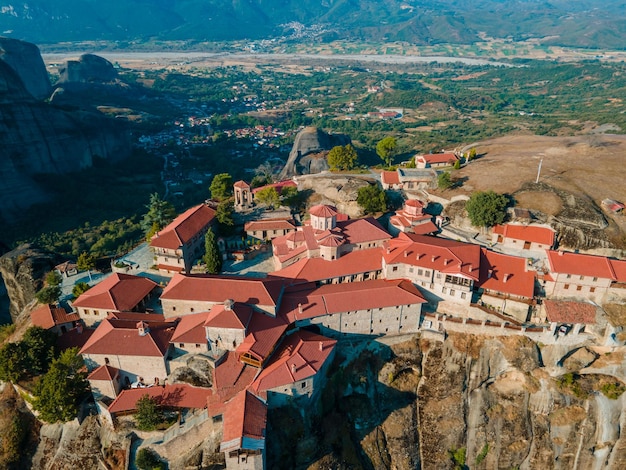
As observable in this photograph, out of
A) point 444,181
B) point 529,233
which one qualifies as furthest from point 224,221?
point 529,233

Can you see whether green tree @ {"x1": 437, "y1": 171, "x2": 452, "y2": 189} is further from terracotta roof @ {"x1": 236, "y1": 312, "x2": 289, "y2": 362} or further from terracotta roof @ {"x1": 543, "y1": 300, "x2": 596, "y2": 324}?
terracotta roof @ {"x1": 236, "y1": 312, "x2": 289, "y2": 362}

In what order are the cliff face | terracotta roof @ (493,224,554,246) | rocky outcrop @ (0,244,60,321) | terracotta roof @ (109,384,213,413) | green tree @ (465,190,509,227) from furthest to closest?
the cliff face, rocky outcrop @ (0,244,60,321), green tree @ (465,190,509,227), terracotta roof @ (493,224,554,246), terracotta roof @ (109,384,213,413)

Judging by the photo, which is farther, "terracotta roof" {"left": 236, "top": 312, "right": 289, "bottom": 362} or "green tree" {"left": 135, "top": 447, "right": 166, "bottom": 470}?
"terracotta roof" {"left": 236, "top": 312, "right": 289, "bottom": 362}

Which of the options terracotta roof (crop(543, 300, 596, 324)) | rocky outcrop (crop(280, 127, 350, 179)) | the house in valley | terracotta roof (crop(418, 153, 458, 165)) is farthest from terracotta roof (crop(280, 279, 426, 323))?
rocky outcrop (crop(280, 127, 350, 179))

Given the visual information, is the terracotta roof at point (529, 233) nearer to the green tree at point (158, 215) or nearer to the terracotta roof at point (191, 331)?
the terracotta roof at point (191, 331)

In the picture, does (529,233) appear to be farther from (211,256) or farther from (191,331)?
(191,331)

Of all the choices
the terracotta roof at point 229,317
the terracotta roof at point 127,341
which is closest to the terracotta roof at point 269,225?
the terracotta roof at point 229,317
